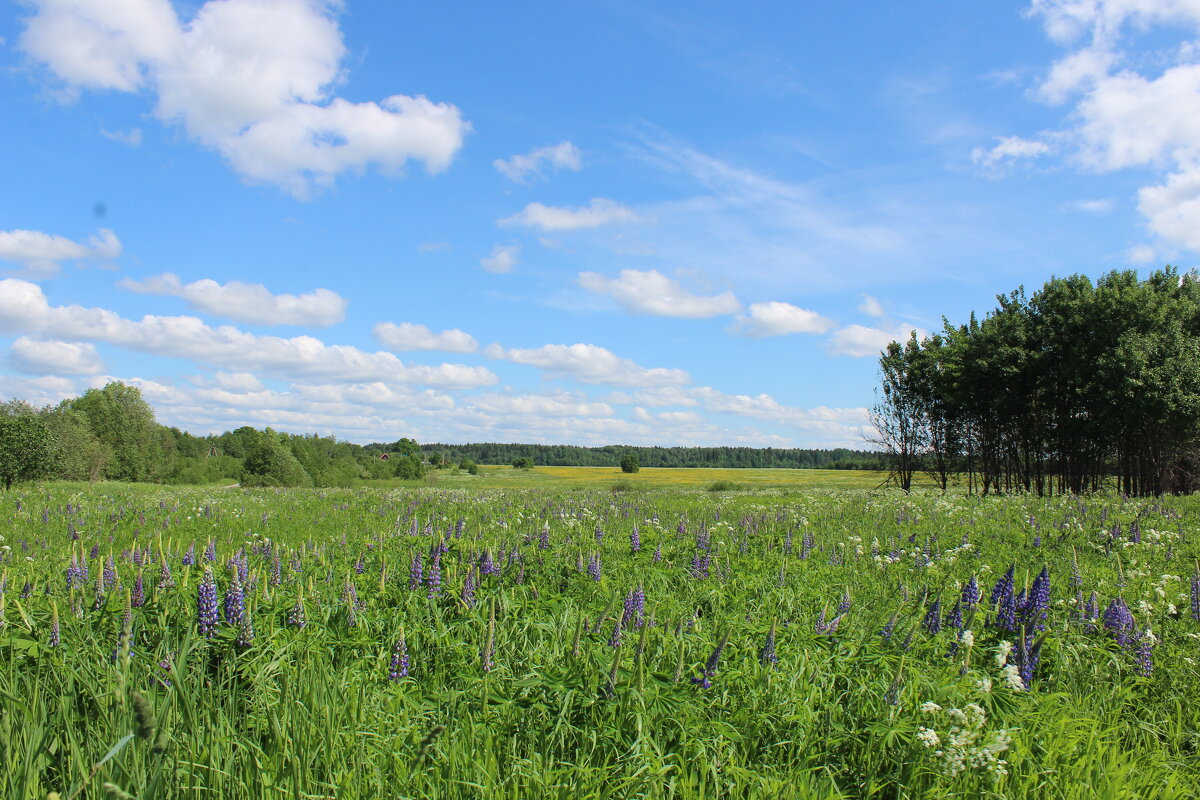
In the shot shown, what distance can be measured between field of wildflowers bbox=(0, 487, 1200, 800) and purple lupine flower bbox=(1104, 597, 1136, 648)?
20 millimetres

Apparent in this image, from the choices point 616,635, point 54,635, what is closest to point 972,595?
point 616,635

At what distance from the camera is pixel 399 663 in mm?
3738

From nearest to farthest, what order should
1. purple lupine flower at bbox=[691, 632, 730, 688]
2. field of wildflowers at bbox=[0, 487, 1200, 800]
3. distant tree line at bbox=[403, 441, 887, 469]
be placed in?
field of wildflowers at bbox=[0, 487, 1200, 800]
purple lupine flower at bbox=[691, 632, 730, 688]
distant tree line at bbox=[403, 441, 887, 469]

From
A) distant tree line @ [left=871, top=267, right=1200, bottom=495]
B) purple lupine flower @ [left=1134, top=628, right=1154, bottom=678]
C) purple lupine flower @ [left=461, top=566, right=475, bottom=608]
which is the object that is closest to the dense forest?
distant tree line @ [left=871, top=267, right=1200, bottom=495]

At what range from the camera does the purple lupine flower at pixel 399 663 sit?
12.1 ft

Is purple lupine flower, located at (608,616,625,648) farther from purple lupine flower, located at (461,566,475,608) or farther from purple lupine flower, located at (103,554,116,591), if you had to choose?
purple lupine flower, located at (103,554,116,591)

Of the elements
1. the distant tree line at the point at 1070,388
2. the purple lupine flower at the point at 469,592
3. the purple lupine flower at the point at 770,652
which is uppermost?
the distant tree line at the point at 1070,388

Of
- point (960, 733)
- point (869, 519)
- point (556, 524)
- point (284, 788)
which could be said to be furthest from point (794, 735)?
point (869, 519)

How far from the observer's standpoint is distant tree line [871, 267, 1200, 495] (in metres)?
25.8

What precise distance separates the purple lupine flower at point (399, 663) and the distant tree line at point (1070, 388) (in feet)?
95.6

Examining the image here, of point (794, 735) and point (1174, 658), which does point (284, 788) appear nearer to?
point (794, 735)

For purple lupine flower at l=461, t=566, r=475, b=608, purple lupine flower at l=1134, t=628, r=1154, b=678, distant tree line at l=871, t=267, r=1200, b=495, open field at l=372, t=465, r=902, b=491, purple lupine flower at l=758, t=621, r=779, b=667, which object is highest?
distant tree line at l=871, t=267, r=1200, b=495

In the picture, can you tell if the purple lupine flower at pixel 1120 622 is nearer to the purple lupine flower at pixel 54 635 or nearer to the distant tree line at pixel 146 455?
the purple lupine flower at pixel 54 635

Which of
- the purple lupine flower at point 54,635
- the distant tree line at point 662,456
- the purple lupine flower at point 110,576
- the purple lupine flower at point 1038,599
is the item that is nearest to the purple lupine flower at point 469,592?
the purple lupine flower at point 54,635
